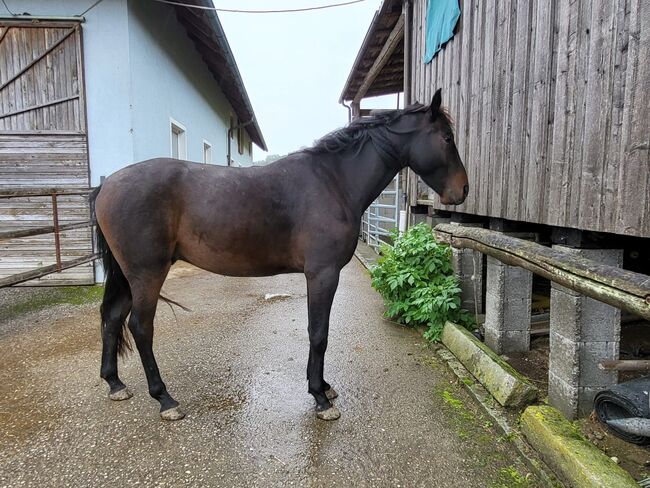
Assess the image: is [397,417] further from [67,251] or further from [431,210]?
[67,251]

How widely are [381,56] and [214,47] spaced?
339 cm

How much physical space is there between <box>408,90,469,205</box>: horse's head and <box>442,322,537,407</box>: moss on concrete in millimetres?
1084

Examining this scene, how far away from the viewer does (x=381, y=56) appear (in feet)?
23.0

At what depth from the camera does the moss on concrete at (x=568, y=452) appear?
5.11 ft

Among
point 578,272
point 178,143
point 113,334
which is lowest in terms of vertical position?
point 113,334

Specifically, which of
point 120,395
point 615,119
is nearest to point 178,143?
point 120,395

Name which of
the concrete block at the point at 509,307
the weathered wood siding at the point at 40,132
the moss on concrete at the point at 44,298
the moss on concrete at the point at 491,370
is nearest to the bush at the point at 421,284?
the moss on concrete at the point at 491,370

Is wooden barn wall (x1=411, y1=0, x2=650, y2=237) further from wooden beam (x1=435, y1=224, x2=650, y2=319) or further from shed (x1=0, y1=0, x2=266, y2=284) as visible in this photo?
shed (x1=0, y1=0, x2=266, y2=284)

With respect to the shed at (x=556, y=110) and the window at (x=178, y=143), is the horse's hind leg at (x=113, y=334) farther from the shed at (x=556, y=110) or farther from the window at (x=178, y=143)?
the window at (x=178, y=143)

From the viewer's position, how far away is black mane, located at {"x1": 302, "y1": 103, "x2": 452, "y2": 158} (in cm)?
254

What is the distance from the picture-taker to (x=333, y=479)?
1819mm

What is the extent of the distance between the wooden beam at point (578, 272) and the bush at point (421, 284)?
732 mm

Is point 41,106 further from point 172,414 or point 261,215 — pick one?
point 172,414

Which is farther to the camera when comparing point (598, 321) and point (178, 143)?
point (178, 143)
